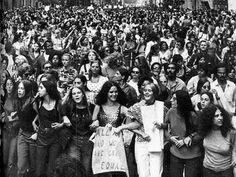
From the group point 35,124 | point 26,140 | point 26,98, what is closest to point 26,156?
point 26,140

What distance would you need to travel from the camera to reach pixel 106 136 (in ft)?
26.6

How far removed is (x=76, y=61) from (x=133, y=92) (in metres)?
3.76

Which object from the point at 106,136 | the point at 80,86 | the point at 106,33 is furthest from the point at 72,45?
the point at 106,136

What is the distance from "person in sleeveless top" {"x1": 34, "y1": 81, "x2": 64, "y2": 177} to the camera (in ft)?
27.3

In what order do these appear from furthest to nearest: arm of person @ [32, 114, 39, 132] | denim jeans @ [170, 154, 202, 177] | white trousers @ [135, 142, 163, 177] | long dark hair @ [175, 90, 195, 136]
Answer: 1. arm of person @ [32, 114, 39, 132]
2. white trousers @ [135, 142, 163, 177]
3. long dark hair @ [175, 90, 195, 136]
4. denim jeans @ [170, 154, 202, 177]

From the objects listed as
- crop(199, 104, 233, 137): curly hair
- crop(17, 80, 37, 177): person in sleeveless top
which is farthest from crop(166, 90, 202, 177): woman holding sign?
crop(17, 80, 37, 177): person in sleeveless top

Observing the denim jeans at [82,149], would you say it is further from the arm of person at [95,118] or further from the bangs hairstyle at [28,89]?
the bangs hairstyle at [28,89]

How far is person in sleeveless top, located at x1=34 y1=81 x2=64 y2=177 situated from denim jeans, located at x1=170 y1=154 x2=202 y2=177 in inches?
57.5

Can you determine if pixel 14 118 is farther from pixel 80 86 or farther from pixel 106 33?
pixel 106 33

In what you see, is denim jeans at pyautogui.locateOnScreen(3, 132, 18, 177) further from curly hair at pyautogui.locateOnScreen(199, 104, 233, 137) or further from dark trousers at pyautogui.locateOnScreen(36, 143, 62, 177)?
curly hair at pyautogui.locateOnScreen(199, 104, 233, 137)

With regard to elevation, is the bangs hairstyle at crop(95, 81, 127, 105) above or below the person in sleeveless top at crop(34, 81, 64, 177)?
above

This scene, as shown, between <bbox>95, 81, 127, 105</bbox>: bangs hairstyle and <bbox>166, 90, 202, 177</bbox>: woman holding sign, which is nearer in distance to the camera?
<bbox>166, 90, 202, 177</bbox>: woman holding sign

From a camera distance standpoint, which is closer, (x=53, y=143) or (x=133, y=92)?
(x=53, y=143)

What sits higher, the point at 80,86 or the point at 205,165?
the point at 80,86
